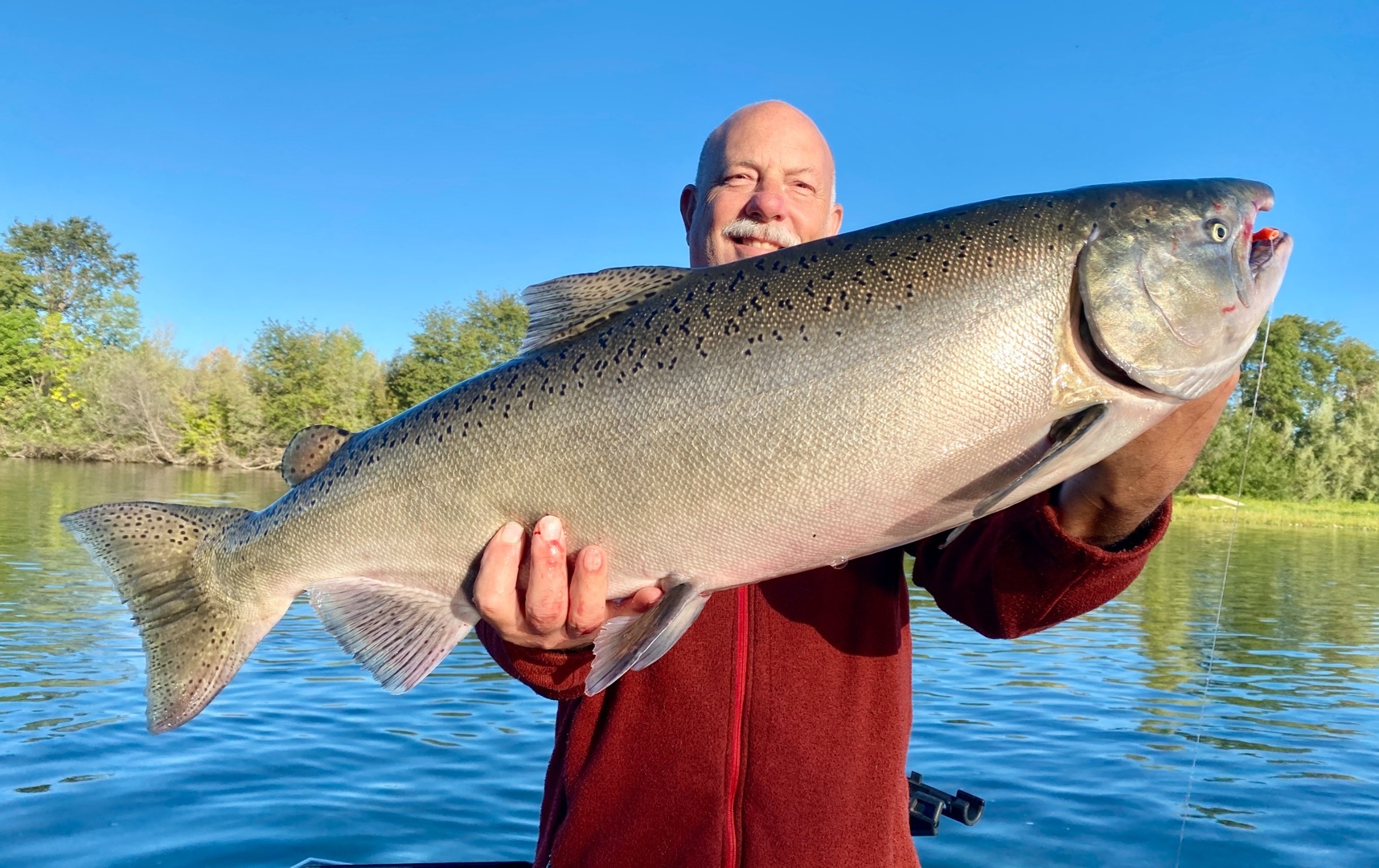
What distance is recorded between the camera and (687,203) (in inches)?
160

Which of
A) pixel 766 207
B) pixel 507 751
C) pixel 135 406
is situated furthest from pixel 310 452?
pixel 135 406

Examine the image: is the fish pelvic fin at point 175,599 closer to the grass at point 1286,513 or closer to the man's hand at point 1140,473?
the man's hand at point 1140,473

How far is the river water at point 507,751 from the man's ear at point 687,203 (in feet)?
14.8

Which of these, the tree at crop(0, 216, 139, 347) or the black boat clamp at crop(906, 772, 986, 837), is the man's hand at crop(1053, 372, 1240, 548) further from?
the tree at crop(0, 216, 139, 347)

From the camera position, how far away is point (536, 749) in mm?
8586

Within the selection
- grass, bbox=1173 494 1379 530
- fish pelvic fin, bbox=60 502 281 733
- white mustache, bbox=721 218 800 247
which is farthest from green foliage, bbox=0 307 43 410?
white mustache, bbox=721 218 800 247

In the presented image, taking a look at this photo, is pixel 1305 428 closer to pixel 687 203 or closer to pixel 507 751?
pixel 507 751

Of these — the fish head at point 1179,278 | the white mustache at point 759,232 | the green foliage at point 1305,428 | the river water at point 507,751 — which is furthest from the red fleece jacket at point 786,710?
the green foliage at point 1305,428

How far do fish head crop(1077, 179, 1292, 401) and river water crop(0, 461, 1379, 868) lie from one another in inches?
211

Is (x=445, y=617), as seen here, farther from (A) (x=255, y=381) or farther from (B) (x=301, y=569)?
(A) (x=255, y=381)

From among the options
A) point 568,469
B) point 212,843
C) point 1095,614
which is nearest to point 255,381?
point 1095,614

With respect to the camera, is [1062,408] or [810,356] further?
[810,356]

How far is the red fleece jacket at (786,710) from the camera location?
2408mm

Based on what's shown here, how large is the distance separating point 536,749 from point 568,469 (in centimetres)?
662
